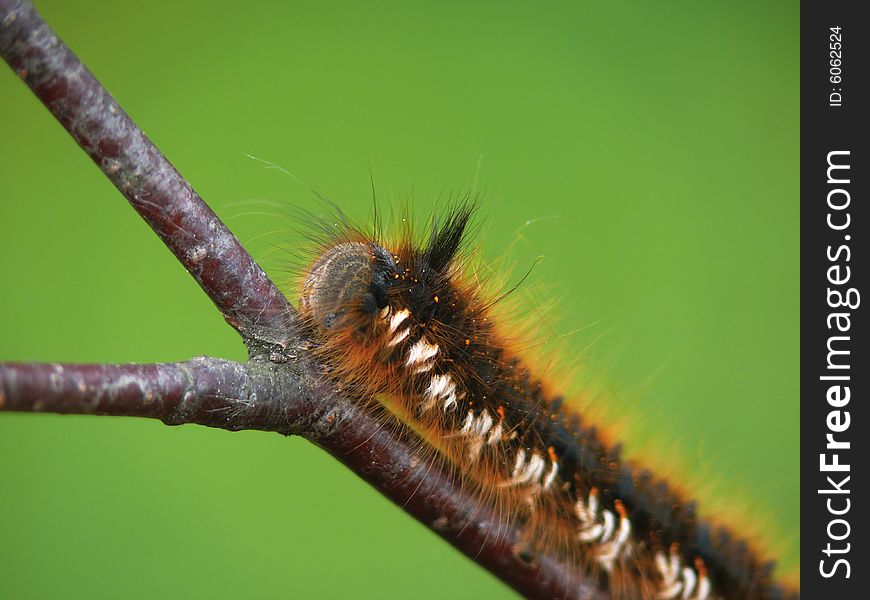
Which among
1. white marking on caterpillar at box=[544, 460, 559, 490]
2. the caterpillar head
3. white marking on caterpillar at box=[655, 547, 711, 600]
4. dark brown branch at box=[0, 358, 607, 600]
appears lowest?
dark brown branch at box=[0, 358, 607, 600]

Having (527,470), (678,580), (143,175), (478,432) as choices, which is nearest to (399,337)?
(478,432)

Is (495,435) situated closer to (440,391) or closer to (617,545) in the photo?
(440,391)

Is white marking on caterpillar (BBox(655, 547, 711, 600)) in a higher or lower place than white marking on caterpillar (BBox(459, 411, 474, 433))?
higher

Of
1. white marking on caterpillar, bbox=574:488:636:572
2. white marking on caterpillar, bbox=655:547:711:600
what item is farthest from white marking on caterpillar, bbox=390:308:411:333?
white marking on caterpillar, bbox=655:547:711:600

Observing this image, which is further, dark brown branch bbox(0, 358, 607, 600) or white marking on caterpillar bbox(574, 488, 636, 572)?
white marking on caterpillar bbox(574, 488, 636, 572)

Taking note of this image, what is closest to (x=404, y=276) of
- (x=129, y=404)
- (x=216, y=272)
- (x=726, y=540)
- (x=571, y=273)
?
(x=216, y=272)

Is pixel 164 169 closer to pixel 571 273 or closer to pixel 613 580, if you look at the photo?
pixel 613 580

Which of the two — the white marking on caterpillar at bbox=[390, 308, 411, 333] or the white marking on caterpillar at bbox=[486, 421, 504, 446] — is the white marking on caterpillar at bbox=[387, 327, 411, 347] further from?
the white marking on caterpillar at bbox=[486, 421, 504, 446]

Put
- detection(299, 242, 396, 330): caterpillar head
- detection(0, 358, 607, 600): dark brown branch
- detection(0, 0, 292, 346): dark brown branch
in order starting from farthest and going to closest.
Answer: detection(299, 242, 396, 330): caterpillar head → detection(0, 0, 292, 346): dark brown branch → detection(0, 358, 607, 600): dark brown branch
